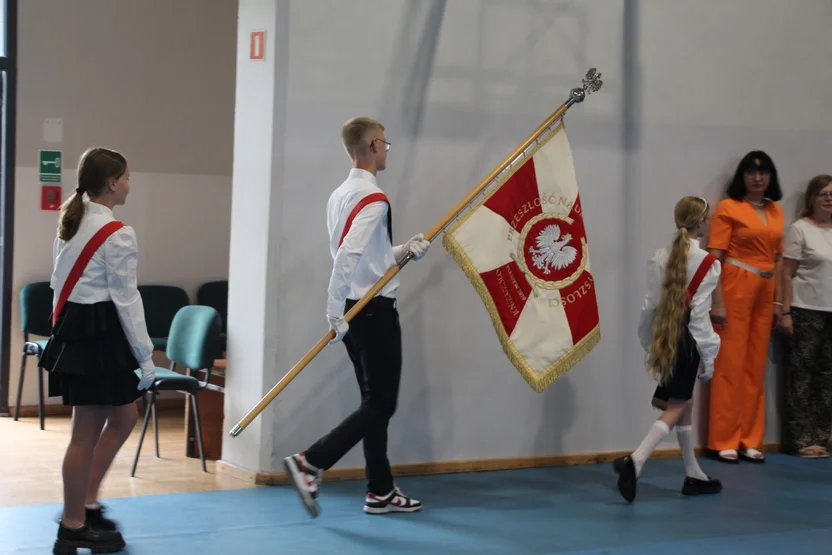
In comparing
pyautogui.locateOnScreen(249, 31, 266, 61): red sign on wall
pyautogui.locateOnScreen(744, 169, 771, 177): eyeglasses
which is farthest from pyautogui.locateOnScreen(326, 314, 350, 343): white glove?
pyautogui.locateOnScreen(744, 169, 771, 177): eyeglasses

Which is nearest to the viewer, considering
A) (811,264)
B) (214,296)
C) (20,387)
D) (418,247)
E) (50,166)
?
(418,247)

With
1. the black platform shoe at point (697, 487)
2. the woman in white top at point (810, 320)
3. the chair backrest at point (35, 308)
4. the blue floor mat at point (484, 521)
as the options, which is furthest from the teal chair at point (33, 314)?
the woman in white top at point (810, 320)

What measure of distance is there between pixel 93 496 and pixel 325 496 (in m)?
1.15

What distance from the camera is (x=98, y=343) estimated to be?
12.1 ft

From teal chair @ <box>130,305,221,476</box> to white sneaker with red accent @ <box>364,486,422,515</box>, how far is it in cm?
113

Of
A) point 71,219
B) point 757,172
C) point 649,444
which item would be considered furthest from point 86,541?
point 757,172

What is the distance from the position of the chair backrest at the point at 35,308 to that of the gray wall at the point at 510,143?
2.46 metres

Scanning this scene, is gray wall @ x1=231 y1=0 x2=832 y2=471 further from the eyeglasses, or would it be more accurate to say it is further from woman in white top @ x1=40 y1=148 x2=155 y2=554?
woman in white top @ x1=40 y1=148 x2=155 y2=554

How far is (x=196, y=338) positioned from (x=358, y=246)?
4.94 feet

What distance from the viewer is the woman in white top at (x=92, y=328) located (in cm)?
367

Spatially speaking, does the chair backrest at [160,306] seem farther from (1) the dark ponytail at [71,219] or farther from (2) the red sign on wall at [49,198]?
(1) the dark ponytail at [71,219]

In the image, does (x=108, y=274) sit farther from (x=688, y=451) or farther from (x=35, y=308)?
(x=35, y=308)

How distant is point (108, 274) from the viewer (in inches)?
145

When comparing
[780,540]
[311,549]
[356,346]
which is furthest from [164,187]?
[780,540]
